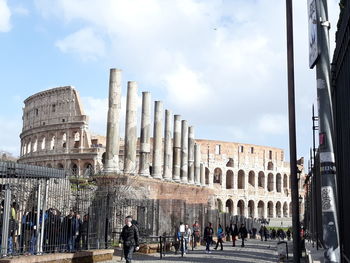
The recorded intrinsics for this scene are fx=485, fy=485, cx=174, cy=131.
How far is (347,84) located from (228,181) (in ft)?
223

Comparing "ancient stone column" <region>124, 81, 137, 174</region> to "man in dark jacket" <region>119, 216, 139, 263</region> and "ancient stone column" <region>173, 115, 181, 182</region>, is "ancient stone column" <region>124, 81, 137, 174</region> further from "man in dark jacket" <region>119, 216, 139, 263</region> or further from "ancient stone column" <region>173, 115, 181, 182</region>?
"man in dark jacket" <region>119, 216, 139, 263</region>

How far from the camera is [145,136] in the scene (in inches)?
1170

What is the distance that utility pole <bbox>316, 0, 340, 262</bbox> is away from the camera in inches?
148

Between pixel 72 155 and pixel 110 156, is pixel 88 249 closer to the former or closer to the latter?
pixel 110 156

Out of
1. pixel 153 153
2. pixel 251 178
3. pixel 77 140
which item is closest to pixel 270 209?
pixel 251 178

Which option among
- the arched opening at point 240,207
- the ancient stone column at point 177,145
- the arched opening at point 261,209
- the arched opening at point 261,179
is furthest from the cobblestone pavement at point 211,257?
the arched opening at point 261,179

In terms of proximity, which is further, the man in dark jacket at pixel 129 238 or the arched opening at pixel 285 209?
the arched opening at pixel 285 209

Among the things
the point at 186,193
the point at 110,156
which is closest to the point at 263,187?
the point at 186,193

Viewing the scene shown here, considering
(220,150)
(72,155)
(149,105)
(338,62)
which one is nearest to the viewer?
(338,62)

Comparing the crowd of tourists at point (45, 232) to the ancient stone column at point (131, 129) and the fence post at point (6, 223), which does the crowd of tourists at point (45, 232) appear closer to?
the fence post at point (6, 223)

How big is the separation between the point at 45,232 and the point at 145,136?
1840 centimetres

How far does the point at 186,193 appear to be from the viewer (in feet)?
123

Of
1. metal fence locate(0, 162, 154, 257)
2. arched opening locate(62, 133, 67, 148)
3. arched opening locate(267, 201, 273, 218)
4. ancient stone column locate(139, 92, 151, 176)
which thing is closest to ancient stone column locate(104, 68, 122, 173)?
ancient stone column locate(139, 92, 151, 176)

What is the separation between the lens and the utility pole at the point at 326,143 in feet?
12.3
